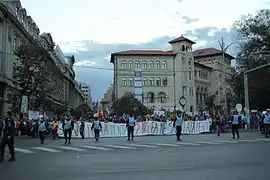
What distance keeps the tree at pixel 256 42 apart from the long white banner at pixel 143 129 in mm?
18642

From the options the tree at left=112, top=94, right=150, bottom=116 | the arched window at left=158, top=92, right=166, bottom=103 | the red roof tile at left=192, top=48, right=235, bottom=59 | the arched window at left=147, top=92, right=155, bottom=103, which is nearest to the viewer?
the tree at left=112, top=94, right=150, bottom=116

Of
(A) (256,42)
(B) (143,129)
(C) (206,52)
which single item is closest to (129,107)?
(A) (256,42)

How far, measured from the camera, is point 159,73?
10212 cm

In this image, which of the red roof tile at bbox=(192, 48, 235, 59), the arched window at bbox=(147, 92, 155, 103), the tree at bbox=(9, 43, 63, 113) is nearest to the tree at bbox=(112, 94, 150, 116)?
the arched window at bbox=(147, 92, 155, 103)

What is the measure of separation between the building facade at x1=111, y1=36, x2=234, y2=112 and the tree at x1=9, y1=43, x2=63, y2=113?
187ft

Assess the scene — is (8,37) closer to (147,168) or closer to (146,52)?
(147,168)

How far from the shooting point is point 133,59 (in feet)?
328

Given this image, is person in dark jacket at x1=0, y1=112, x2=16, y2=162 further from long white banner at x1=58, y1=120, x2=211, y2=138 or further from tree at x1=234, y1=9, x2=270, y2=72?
tree at x1=234, y1=9, x2=270, y2=72

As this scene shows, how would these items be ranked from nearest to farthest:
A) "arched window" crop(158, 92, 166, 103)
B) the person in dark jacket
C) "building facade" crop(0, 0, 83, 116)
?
the person in dark jacket, "building facade" crop(0, 0, 83, 116), "arched window" crop(158, 92, 166, 103)

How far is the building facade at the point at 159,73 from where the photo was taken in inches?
3880

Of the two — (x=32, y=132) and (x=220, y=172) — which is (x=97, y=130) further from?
(x=220, y=172)

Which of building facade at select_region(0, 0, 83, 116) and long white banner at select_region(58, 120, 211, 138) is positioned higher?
building facade at select_region(0, 0, 83, 116)

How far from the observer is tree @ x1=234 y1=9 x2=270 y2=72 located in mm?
50000

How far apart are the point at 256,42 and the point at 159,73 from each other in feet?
172
